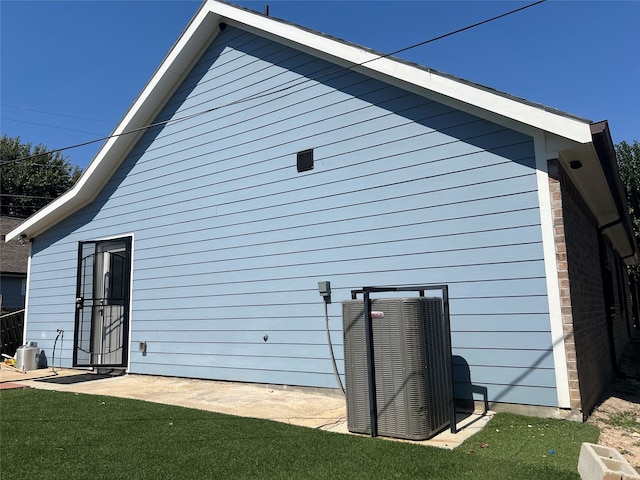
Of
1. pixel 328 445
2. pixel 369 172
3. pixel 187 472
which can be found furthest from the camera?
pixel 369 172

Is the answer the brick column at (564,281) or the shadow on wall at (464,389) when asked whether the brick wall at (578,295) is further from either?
the shadow on wall at (464,389)

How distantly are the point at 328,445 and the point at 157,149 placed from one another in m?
7.21

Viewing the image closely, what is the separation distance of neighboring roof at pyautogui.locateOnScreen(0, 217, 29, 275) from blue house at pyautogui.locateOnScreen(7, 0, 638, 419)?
9.06 meters

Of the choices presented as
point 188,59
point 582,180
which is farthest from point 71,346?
point 582,180

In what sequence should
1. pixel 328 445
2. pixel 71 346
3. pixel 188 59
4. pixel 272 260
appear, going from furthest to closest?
pixel 71 346 < pixel 188 59 < pixel 272 260 < pixel 328 445

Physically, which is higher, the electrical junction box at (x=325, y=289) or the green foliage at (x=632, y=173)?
the green foliage at (x=632, y=173)

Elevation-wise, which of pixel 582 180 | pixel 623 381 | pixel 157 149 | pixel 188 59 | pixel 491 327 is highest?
pixel 188 59

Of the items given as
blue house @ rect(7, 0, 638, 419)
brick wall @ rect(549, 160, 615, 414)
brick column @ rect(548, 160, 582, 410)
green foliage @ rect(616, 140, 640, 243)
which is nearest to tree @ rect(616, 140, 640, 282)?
green foliage @ rect(616, 140, 640, 243)

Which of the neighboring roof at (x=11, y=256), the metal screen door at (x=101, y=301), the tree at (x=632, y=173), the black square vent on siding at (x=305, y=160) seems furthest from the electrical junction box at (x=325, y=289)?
the tree at (x=632, y=173)

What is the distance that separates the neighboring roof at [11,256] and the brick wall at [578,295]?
61.3 feet

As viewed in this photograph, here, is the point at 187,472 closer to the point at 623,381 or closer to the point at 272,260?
the point at 272,260

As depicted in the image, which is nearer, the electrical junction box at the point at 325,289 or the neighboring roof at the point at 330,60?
the neighboring roof at the point at 330,60

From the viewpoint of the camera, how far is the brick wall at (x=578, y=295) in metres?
4.92

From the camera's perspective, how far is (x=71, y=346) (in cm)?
1014
